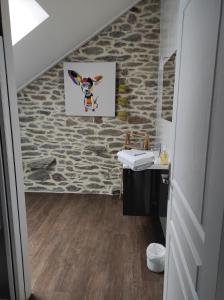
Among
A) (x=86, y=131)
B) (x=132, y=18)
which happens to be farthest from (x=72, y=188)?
(x=132, y=18)

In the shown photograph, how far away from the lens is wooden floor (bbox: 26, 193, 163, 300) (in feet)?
6.24

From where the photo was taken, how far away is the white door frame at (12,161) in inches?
A: 54.0

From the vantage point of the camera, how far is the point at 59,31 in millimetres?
2684

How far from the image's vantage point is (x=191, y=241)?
963 mm

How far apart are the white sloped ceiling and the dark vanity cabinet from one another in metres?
1.74

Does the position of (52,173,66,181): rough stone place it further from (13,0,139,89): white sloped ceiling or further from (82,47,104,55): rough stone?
(82,47,104,55): rough stone

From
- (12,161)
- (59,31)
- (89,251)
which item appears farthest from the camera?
(59,31)

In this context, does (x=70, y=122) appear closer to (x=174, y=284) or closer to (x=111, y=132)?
(x=111, y=132)

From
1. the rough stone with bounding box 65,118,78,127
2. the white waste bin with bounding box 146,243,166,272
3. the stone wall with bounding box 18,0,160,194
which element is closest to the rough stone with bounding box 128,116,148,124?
the stone wall with bounding box 18,0,160,194

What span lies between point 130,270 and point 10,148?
5.04ft

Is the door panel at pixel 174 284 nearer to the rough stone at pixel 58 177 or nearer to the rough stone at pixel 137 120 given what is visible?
the rough stone at pixel 137 120

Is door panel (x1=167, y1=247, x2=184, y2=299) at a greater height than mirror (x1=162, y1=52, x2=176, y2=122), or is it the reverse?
mirror (x1=162, y1=52, x2=176, y2=122)

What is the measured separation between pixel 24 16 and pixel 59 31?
43cm

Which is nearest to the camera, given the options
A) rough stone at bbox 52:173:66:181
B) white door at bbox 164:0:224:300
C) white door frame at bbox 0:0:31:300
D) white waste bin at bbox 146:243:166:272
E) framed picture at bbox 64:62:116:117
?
white door at bbox 164:0:224:300
